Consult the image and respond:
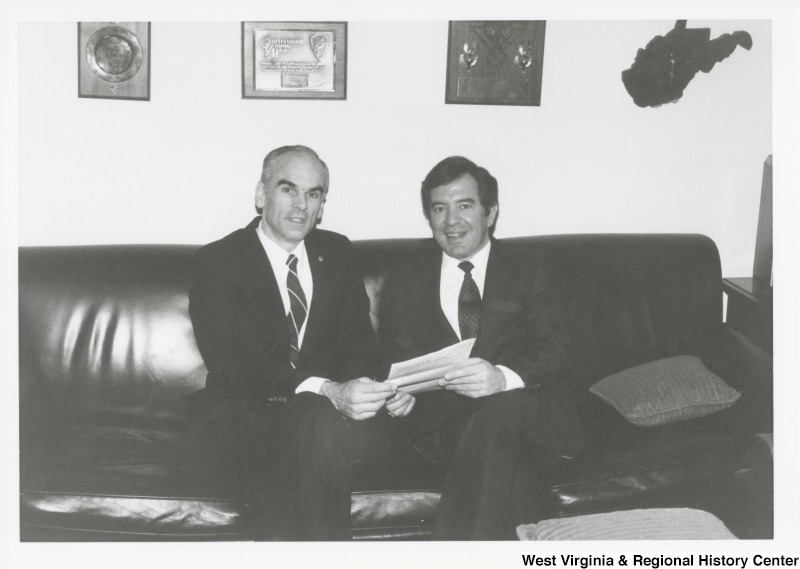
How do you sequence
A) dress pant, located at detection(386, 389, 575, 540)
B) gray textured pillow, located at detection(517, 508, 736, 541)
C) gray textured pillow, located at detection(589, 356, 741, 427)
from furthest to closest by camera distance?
gray textured pillow, located at detection(589, 356, 741, 427) < dress pant, located at detection(386, 389, 575, 540) < gray textured pillow, located at detection(517, 508, 736, 541)

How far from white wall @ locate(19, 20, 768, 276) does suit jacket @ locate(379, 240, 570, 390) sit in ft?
1.94

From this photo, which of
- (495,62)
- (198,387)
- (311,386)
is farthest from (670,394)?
(198,387)

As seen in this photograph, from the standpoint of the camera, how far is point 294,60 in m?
2.76

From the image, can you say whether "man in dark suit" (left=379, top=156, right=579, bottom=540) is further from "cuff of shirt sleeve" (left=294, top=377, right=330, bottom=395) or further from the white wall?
the white wall

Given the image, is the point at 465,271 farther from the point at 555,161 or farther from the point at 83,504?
the point at 83,504

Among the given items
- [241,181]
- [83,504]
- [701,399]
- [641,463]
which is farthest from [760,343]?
[83,504]

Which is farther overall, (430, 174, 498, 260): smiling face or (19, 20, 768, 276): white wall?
(19, 20, 768, 276): white wall

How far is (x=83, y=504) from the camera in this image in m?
1.98

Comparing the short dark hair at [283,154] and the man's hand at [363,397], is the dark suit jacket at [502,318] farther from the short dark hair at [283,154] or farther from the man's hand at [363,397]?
the short dark hair at [283,154]

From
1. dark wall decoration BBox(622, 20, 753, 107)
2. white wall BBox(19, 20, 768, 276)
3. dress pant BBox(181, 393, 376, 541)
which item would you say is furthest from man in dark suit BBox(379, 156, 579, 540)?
dark wall decoration BBox(622, 20, 753, 107)

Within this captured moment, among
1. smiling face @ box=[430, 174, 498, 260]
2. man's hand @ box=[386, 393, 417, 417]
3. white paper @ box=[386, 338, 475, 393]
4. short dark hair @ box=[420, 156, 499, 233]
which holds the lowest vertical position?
man's hand @ box=[386, 393, 417, 417]

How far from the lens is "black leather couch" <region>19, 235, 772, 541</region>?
1994 mm

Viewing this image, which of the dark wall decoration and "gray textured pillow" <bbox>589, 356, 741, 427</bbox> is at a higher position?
the dark wall decoration

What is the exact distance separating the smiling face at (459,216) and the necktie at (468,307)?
0.09 m
